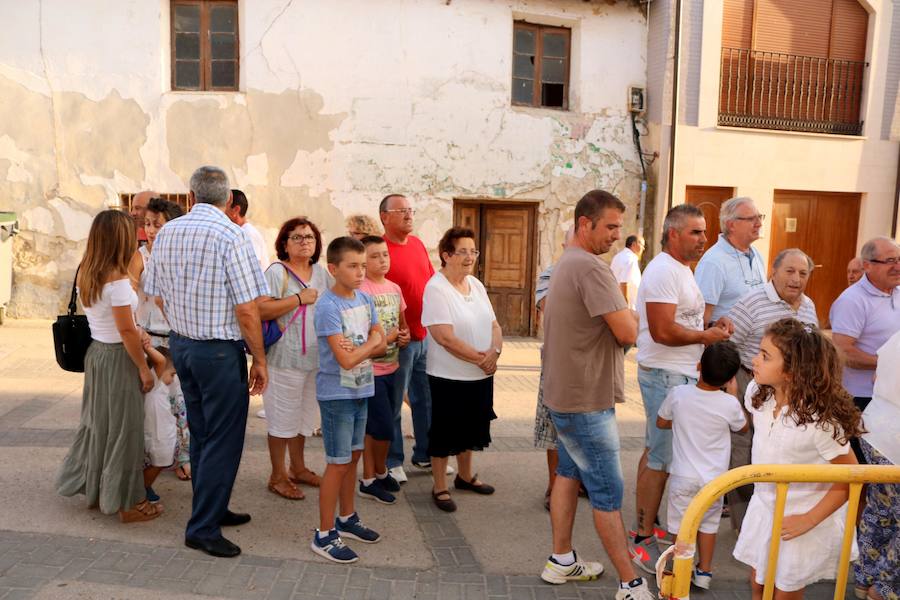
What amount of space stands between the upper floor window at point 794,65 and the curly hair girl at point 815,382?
10.5 metres

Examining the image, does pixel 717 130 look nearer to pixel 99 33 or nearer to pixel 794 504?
pixel 99 33

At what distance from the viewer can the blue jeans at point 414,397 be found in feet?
16.6

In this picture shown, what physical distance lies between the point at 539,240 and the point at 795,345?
910 centimetres

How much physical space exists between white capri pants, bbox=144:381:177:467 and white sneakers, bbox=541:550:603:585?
7.32 feet

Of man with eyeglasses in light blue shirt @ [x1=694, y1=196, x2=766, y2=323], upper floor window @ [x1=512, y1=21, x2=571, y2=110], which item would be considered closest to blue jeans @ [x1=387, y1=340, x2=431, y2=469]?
man with eyeglasses in light blue shirt @ [x1=694, y1=196, x2=766, y2=323]

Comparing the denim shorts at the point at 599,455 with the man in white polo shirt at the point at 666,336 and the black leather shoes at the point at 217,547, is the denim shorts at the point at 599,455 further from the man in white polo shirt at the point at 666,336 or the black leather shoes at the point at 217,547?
the black leather shoes at the point at 217,547

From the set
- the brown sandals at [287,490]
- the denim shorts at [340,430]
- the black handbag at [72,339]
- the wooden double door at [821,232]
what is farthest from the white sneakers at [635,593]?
the wooden double door at [821,232]

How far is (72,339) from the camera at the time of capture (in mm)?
4191

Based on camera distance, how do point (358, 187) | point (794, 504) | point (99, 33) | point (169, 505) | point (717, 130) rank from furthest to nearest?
point (717, 130), point (358, 187), point (99, 33), point (169, 505), point (794, 504)

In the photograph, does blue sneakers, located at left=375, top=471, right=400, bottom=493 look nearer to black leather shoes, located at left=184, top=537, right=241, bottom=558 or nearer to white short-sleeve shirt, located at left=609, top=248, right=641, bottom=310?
black leather shoes, located at left=184, top=537, right=241, bottom=558

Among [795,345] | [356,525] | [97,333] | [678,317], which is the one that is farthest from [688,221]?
[97,333]

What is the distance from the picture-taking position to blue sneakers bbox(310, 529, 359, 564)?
388 centimetres

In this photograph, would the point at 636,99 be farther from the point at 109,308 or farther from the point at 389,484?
the point at 109,308

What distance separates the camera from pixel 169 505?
179 inches
